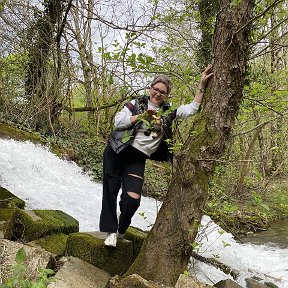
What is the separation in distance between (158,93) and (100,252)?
1.73 metres

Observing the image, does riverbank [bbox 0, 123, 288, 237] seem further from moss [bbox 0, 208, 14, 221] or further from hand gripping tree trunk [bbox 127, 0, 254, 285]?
hand gripping tree trunk [bbox 127, 0, 254, 285]

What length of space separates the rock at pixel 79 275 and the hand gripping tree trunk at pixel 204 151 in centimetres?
34

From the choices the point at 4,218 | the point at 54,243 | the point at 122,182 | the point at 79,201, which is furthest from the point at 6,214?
the point at 79,201

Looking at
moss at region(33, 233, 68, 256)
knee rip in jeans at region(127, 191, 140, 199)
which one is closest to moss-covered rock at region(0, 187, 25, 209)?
moss at region(33, 233, 68, 256)

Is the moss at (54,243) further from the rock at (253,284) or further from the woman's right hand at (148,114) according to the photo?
the rock at (253,284)

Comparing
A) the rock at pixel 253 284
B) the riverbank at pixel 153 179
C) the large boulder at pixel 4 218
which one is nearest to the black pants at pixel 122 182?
the large boulder at pixel 4 218

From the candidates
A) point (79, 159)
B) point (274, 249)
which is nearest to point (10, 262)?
point (274, 249)

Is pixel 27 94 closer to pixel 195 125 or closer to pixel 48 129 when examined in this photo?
pixel 48 129

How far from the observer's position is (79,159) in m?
10.9

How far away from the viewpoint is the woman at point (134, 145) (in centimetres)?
391

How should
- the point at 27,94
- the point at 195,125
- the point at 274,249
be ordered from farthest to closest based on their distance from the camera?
the point at 27,94
the point at 274,249
the point at 195,125

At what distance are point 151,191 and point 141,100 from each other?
20.3ft

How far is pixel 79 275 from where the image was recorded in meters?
3.91

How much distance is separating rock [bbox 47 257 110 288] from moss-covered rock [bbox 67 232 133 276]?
118mm
